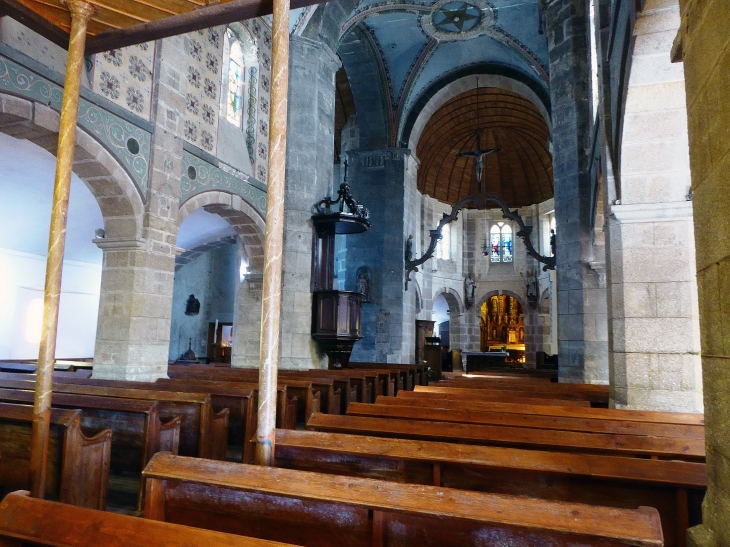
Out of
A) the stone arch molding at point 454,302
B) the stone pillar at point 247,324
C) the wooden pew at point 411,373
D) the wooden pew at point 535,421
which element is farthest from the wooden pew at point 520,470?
the stone arch molding at point 454,302

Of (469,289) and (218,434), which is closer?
(218,434)

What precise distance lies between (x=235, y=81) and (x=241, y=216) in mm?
2483

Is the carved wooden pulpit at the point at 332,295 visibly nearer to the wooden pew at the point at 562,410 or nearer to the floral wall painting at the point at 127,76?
the floral wall painting at the point at 127,76

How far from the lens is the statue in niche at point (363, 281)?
14.8m

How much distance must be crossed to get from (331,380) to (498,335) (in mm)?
20542

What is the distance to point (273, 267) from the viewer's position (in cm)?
250

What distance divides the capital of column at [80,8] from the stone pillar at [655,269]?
390 centimetres

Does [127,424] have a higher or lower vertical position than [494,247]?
lower

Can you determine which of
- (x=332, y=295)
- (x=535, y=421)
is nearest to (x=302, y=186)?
(x=332, y=295)

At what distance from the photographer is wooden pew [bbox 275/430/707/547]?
2.29 meters

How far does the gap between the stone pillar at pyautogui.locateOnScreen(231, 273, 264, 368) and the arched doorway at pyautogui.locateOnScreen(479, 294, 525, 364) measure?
16.8 meters

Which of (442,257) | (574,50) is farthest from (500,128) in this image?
(574,50)

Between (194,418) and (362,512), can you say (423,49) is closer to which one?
(194,418)

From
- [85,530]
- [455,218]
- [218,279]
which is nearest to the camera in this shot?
[85,530]
